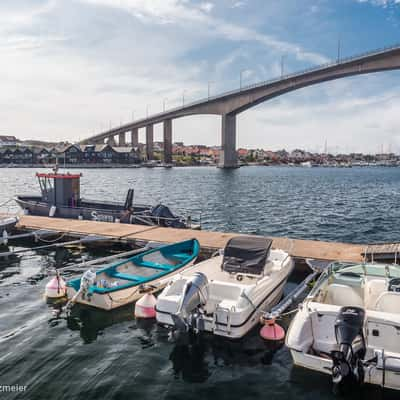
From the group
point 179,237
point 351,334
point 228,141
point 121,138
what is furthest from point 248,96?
point 351,334

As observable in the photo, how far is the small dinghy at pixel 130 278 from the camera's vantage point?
895 centimetres

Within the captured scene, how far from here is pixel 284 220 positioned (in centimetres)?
2762

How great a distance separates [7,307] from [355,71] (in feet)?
262

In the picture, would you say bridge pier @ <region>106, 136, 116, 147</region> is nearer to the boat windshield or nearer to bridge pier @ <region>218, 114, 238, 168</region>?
bridge pier @ <region>218, 114, 238, 168</region>

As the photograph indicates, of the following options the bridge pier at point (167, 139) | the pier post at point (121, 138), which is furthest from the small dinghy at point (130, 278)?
the pier post at point (121, 138)

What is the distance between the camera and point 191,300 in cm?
719

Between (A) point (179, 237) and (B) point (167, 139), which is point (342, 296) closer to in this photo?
(A) point (179, 237)

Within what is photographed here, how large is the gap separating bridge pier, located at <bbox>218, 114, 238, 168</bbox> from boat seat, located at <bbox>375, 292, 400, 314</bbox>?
3772 inches

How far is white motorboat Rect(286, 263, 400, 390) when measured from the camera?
5.61m

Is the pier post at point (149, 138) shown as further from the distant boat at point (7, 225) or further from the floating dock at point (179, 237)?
the distant boat at point (7, 225)

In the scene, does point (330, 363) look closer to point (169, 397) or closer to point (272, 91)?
point (169, 397)

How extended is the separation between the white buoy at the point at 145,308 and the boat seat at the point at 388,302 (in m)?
4.83

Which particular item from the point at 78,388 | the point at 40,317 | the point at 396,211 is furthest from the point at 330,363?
the point at 396,211

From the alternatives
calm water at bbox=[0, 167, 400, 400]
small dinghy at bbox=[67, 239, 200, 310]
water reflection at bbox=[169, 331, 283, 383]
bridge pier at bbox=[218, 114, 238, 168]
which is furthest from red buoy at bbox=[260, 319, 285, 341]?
bridge pier at bbox=[218, 114, 238, 168]
